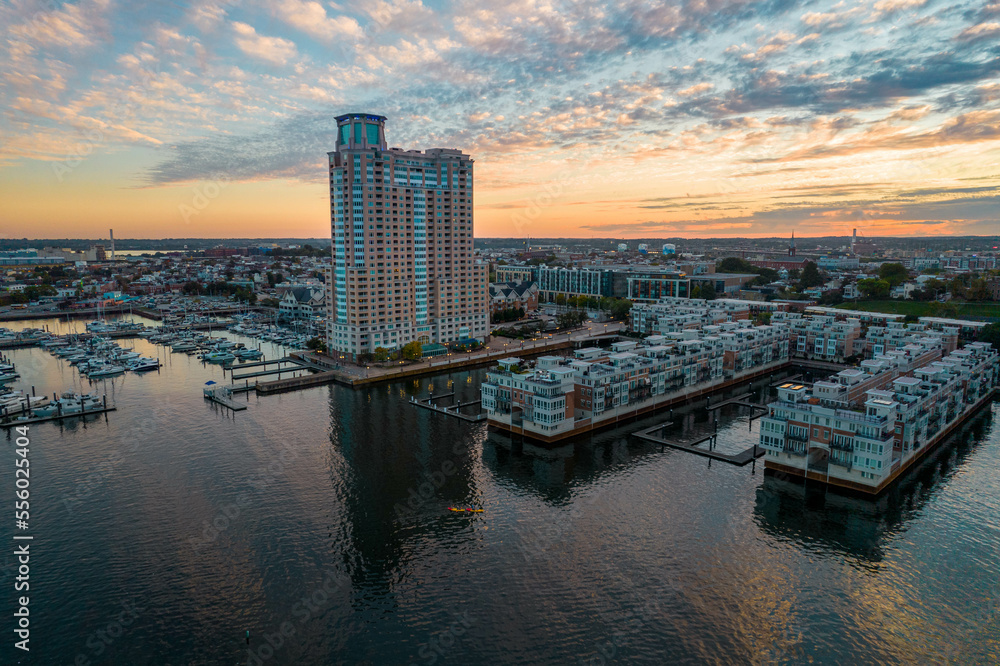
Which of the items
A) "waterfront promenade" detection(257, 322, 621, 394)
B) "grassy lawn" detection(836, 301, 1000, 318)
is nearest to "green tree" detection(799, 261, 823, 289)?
"grassy lawn" detection(836, 301, 1000, 318)

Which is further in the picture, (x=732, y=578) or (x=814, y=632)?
(x=732, y=578)

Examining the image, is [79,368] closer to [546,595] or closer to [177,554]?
[177,554]

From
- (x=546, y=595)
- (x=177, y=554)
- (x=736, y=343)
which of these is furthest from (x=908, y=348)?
(x=177, y=554)

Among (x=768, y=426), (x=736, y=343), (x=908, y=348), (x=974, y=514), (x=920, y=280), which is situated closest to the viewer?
(x=974, y=514)

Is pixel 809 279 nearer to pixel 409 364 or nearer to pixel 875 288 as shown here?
pixel 875 288

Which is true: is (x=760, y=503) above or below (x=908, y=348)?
below

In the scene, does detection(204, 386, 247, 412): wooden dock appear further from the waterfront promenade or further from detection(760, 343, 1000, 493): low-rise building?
detection(760, 343, 1000, 493): low-rise building

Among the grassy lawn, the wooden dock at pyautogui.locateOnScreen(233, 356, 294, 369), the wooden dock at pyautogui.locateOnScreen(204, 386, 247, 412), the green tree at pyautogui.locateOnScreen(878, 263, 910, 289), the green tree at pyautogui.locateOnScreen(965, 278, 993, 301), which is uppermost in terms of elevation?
the green tree at pyautogui.locateOnScreen(878, 263, 910, 289)
